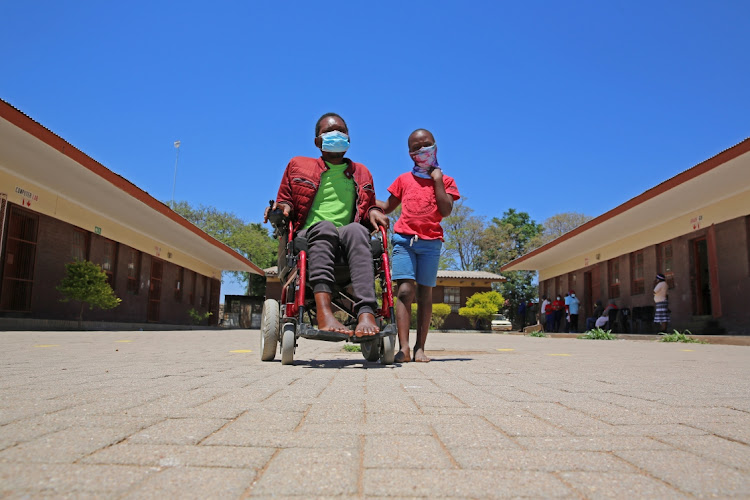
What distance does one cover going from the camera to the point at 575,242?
1828cm

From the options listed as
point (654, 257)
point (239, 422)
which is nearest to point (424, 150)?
point (239, 422)

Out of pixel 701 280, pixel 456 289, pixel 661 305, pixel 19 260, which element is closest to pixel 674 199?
pixel 701 280

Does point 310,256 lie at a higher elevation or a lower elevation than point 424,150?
lower

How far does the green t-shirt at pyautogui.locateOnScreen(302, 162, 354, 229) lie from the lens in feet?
13.3

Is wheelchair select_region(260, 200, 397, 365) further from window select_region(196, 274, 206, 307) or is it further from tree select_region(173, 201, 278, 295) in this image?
tree select_region(173, 201, 278, 295)

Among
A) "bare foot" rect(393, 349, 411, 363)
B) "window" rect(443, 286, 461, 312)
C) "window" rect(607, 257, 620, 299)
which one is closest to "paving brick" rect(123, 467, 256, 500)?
"bare foot" rect(393, 349, 411, 363)

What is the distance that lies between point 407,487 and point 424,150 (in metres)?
3.55

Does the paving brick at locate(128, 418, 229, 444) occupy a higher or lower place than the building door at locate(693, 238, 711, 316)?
lower

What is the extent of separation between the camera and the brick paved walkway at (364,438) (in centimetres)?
109

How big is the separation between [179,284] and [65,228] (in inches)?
379

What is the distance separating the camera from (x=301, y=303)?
11.5 feet

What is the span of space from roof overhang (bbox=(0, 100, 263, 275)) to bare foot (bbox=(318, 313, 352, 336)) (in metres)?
6.66

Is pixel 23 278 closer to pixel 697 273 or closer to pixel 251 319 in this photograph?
pixel 697 273

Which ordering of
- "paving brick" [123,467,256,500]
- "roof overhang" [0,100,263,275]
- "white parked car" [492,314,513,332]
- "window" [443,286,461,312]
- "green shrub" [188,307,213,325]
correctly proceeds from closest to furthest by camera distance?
"paving brick" [123,467,256,500] → "roof overhang" [0,100,263,275] → "green shrub" [188,307,213,325] → "window" [443,286,461,312] → "white parked car" [492,314,513,332]
